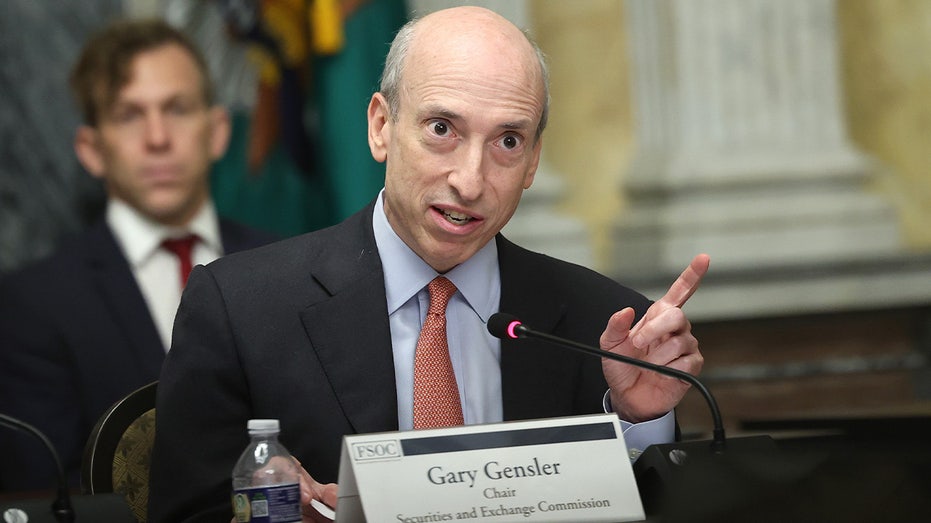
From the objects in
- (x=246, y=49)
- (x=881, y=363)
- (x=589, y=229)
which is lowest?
(x=881, y=363)

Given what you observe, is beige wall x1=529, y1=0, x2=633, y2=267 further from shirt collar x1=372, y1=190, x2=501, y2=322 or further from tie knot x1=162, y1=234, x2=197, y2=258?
shirt collar x1=372, y1=190, x2=501, y2=322

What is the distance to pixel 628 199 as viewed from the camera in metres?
5.11

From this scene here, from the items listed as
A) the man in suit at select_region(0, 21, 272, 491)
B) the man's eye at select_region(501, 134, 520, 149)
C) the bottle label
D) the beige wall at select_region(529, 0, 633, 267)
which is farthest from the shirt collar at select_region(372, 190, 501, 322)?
Result: the beige wall at select_region(529, 0, 633, 267)

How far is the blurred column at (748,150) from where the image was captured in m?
4.94

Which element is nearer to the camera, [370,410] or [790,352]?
[370,410]

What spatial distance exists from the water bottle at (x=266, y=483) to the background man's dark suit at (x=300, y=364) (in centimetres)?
29

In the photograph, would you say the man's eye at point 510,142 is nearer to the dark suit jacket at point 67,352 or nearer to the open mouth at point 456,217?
the open mouth at point 456,217

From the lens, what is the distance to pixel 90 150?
181 inches

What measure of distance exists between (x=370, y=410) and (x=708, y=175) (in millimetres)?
2817

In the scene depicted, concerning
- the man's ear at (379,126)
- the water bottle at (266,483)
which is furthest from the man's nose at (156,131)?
the water bottle at (266,483)

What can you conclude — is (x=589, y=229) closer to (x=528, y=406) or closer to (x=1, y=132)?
(x=1, y=132)

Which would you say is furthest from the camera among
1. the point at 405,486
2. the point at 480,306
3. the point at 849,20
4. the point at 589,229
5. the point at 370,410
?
the point at 849,20

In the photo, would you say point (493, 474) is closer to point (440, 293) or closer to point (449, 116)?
point (440, 293)

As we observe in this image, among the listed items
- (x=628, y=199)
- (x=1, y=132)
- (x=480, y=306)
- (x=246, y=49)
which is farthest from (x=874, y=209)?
(x=1, y=132)
